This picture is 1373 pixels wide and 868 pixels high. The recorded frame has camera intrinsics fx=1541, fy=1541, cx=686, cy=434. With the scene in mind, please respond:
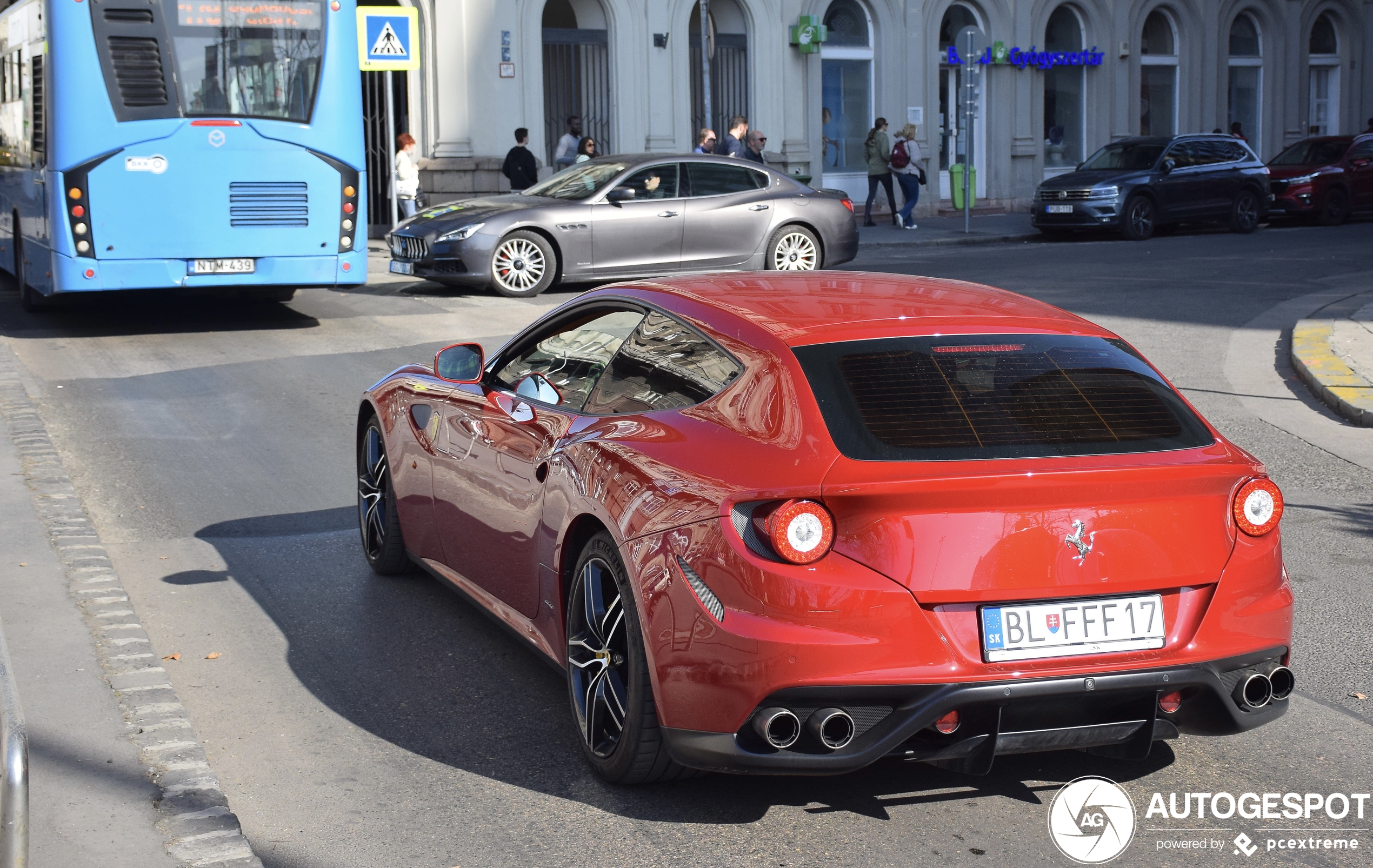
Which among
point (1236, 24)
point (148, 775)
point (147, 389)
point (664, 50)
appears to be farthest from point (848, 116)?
point (148, 775)

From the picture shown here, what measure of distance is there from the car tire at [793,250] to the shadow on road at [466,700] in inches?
449

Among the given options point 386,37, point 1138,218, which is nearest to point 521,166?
point 386,37

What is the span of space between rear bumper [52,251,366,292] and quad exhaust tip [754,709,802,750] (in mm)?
11256

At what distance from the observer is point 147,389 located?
11180mm

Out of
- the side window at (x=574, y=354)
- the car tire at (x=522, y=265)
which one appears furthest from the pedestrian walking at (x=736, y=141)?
the side window at (x=574, y=354)

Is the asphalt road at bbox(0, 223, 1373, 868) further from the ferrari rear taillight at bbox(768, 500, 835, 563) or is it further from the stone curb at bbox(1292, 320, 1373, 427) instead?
the ferrari rear taillight at bbox(768, 500, 835, 563)

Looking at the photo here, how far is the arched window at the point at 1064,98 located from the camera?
35.1 m

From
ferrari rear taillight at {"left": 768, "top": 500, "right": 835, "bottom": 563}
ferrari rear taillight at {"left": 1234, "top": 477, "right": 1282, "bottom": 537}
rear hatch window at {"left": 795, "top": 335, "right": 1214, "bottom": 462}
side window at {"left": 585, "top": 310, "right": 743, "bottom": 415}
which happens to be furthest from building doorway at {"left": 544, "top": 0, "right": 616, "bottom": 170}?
ferrari rear taillight at {"left": 768, "top": 500, "right": 835, "bottom": 563}

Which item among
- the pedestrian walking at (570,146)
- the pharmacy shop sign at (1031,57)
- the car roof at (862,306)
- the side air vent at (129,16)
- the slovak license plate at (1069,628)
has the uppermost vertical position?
the pharmacy shop sign at (1031,57)

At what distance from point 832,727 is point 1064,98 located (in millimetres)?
33882

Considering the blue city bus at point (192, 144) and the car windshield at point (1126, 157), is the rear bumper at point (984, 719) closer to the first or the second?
the blue city bus at point (192, 144)

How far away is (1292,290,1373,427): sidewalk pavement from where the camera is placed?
32.6 feet

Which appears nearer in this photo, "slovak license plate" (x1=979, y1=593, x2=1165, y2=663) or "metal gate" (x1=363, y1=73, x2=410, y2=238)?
"slovak license plate" (x1=979, y1=593, x2=1165, y2=663)

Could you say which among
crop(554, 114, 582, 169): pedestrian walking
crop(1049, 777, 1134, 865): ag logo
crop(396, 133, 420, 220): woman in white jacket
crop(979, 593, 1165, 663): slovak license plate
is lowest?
crop(1049, 777, 1134, 865): ag logo
